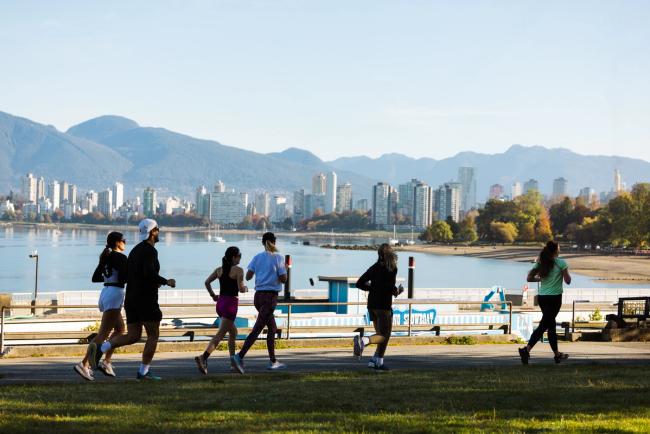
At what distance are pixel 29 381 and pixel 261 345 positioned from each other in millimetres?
6970

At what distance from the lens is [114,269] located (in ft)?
40.7

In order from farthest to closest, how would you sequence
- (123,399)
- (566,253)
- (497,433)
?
(566,253), (123,399), (497,433)

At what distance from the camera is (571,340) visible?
2373cm

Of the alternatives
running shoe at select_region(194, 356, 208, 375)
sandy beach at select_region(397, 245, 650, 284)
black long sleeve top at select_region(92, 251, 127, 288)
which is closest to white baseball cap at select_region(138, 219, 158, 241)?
black long sleeve top at select_region(92, 251, 127, 288)

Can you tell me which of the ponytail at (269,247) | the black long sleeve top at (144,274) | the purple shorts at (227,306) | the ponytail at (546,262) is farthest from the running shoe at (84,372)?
the ponytail at (546,262)

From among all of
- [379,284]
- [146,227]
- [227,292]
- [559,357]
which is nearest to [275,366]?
[227,292]

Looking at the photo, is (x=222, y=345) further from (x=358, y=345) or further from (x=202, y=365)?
(x=202, y=365)

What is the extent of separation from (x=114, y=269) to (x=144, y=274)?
0.62m

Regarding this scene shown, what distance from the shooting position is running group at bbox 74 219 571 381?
12016 millimetres

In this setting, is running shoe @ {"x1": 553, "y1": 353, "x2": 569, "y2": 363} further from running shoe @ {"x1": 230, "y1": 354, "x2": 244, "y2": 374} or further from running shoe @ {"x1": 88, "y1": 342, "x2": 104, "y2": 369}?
running shoe @ {"x1": 88, "y1": 342, "x2": 104, "y2": 369}

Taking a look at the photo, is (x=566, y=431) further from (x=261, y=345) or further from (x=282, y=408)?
(x=261, y=345)

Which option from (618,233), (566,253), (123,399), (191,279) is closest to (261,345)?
(123,399)

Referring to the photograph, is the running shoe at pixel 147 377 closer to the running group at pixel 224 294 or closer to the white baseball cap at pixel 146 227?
the running group at pixel 224 294

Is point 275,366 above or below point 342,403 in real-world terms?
below
